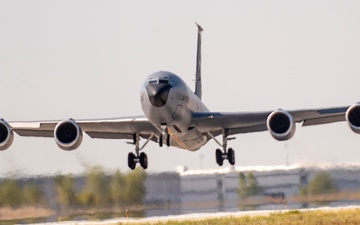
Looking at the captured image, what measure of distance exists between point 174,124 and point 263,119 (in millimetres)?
5318

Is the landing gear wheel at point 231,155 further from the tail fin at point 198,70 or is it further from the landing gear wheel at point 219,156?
the tail fin at point 198,70

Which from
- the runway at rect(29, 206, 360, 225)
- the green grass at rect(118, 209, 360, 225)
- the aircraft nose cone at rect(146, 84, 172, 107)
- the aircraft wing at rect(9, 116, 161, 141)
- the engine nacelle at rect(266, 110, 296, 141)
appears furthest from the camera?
the runway at rect(29, 206, 360, 225)

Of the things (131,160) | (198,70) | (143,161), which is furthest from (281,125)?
(198,70)

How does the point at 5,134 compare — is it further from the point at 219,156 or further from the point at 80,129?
the point at 219,156

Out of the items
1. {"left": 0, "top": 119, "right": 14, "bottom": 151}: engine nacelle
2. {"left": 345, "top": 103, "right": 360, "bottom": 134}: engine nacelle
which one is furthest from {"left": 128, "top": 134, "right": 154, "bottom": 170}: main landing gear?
{"left": 345, "top": 103, "right": 360, "bottom": 134}: engine nacelle

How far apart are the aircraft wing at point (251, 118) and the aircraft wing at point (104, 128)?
2259 mm

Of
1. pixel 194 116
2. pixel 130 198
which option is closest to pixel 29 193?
pixel 130 198

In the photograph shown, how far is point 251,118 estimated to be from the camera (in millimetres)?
55250

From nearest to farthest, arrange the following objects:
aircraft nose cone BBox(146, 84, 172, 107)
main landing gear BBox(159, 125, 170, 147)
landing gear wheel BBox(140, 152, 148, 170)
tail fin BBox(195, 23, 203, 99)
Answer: aircraft nose cone BBox(146, 84, 172, 107) < main landing gear BBox(159, 125, 170, 147) < landing gear wheel BBox(140, 152, 148, 170) < tail fin BBox(195, 23, 203, 99)

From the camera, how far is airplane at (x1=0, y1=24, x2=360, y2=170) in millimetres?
51312

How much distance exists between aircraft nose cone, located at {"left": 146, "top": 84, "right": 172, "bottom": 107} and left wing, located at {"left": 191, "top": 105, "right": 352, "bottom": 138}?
350cm

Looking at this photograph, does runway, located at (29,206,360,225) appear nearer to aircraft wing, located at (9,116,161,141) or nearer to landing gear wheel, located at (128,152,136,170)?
landing gear wheel, located at (128,152,136,170)

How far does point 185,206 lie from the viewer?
6059cm

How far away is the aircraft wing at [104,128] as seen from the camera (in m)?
55.2
